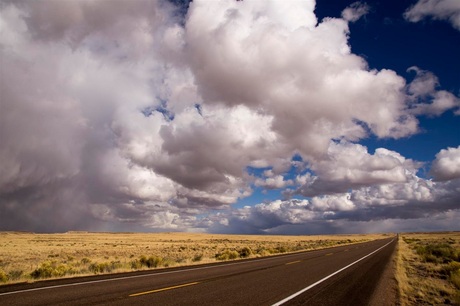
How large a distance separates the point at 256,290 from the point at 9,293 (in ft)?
24.1

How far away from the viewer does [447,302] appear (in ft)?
33.0

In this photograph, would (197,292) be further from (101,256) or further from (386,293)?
(101,256)

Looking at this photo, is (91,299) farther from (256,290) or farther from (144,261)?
(144,261)

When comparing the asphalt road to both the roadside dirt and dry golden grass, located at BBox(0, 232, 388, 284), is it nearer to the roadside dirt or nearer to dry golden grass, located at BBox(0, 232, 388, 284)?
the roadside dirt

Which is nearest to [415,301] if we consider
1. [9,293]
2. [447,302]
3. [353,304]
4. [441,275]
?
[447,302]

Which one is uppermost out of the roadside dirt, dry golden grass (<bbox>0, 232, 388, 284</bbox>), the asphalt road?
dry golden grass (<bbox>0, 232, 388, 284</bbox>)

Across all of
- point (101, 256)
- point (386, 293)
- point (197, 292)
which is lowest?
point (386, 293)

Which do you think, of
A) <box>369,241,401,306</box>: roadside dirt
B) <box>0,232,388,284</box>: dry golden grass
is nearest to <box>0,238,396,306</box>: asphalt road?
<box>369,241,401,306</box>: roadside dirt

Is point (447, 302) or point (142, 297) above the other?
point (142, 297)

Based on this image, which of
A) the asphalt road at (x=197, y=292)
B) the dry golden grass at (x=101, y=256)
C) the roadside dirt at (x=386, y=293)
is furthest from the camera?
the dry golden grass at (x=101, y=256)

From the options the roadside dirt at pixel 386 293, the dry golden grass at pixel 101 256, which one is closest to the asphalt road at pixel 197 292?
the roadside dirt at pixel 386 293

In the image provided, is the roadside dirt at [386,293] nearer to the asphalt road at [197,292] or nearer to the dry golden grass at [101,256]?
the asphalt road at [197,292]

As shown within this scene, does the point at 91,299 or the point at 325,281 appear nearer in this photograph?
the point at 91,299

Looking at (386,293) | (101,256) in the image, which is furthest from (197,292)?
(101,256)
